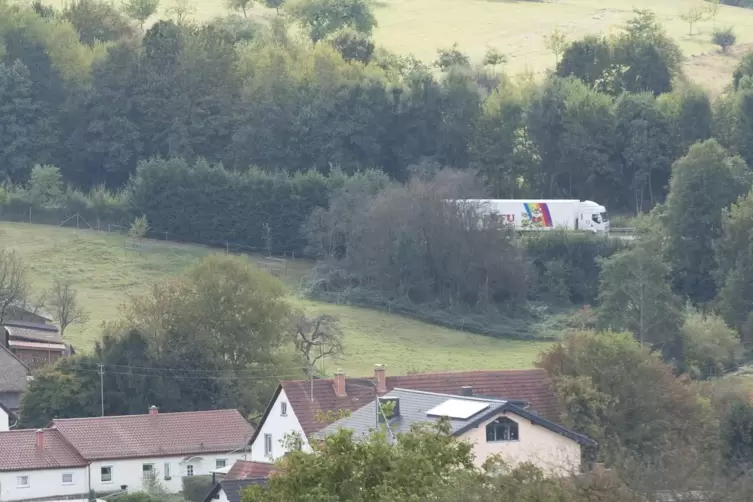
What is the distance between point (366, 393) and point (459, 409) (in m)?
5.89

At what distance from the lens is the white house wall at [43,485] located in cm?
4200

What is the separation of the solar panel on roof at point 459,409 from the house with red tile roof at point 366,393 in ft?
12.4

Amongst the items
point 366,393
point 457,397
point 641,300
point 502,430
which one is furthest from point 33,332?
point 502,430

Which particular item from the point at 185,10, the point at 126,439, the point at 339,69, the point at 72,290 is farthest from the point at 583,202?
the point at 185,10

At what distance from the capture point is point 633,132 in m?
79.4

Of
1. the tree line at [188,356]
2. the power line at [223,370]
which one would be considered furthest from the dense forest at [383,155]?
the power line at [223,370]

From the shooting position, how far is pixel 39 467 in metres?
42.3

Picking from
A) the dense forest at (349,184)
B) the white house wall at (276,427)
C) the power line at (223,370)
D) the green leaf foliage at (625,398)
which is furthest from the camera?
the dense forest at (349,184)

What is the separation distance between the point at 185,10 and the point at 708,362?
5652cm

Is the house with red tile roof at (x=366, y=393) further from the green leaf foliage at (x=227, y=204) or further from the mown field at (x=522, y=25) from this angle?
the mown field at (x=522, y=25)

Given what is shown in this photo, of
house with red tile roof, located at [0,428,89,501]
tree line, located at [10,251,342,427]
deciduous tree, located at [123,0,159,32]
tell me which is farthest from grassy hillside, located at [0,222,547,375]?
deciduous tree, located at [123,0,159,32]

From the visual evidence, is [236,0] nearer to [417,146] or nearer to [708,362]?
[417,146]

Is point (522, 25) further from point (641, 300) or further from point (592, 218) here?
point (641, 300)

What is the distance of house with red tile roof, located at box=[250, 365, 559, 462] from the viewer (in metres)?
40.9
